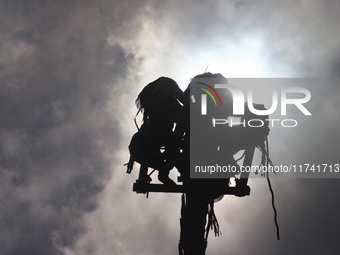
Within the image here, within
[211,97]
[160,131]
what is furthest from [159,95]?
[211,97]

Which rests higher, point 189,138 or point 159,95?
point 159,95

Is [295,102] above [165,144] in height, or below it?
above

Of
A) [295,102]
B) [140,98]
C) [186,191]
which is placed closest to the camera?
[186,191]

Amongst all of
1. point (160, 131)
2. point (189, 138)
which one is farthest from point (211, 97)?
point (160, 131)

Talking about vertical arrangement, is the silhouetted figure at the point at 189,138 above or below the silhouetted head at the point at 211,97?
below

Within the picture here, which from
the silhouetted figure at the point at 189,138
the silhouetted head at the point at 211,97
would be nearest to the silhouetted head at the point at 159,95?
the silhouetted figure at the point at 189,138

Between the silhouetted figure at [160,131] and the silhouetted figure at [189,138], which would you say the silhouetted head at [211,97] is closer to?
the silhouetted figure at [189,138]

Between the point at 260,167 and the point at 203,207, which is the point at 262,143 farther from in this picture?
the point at 203,207

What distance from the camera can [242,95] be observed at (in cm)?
512

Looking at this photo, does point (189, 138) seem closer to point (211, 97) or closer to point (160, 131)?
point (160, 131)

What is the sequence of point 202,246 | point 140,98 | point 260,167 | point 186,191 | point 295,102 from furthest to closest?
point 295,102
point 140,98
point 260,167
point 186,191
point 202,246

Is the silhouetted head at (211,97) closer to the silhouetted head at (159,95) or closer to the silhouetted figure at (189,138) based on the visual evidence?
the silhouetted figure at (189,138)

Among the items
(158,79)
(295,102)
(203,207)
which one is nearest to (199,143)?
(203,207)

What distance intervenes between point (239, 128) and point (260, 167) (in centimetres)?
103
